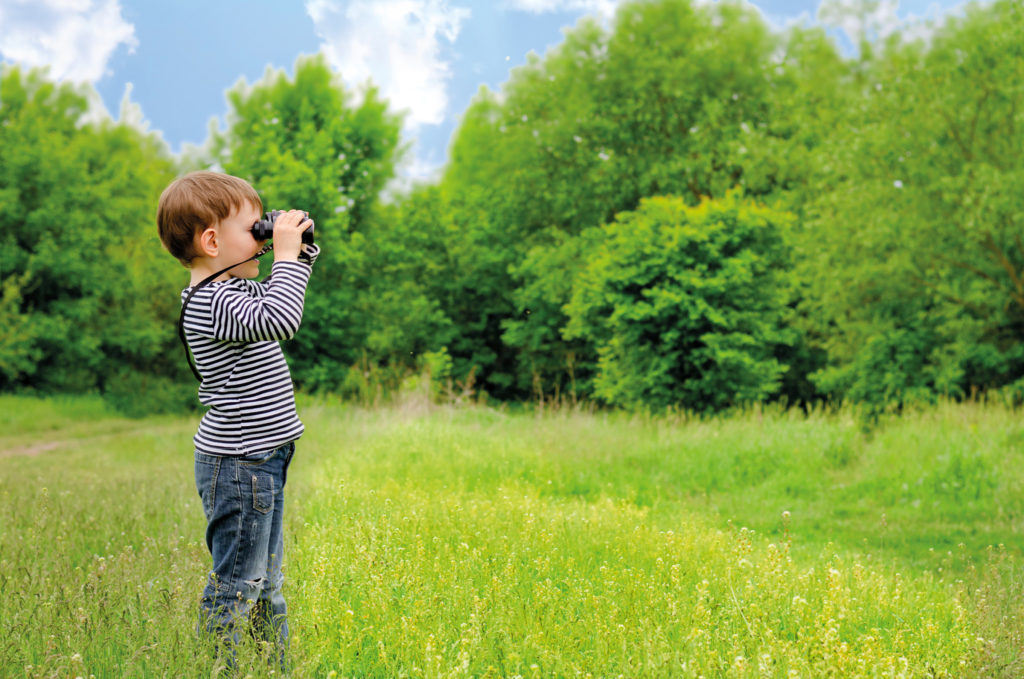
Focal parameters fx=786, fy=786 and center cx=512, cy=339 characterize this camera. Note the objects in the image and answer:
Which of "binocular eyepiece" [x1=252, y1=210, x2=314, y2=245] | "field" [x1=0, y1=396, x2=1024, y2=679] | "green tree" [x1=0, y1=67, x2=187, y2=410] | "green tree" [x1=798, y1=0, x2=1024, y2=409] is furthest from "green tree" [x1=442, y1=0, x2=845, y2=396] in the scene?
"binocular eyepiece" [x1=252, y1=210, x2=314, y2=245]

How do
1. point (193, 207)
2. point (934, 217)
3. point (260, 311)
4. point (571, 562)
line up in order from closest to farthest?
point (260, 311), point (193, 207), point (571, 562), point (934, 217)

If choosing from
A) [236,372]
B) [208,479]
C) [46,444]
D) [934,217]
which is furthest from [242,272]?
[934,217]

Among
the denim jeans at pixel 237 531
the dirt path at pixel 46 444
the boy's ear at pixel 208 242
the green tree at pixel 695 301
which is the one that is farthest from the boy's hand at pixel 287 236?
the dirt path at pixel 46 444

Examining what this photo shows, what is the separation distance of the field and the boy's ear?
1383 millimetres

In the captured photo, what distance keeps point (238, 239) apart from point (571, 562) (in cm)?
242

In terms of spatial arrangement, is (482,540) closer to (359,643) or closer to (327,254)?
(359,643)

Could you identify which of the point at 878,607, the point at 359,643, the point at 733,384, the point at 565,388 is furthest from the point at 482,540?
the point at 565,388

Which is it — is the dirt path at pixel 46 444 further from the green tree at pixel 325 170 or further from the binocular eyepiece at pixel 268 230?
the binocular eyepiece at pixel 268 230

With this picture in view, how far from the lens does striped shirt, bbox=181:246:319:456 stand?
113 inches

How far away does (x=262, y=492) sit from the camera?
2938mm

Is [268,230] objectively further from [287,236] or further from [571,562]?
[571,562]

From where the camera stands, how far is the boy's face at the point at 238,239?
303cm

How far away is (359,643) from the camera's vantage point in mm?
3246

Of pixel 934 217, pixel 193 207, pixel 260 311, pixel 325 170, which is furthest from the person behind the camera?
pixel 325 170
